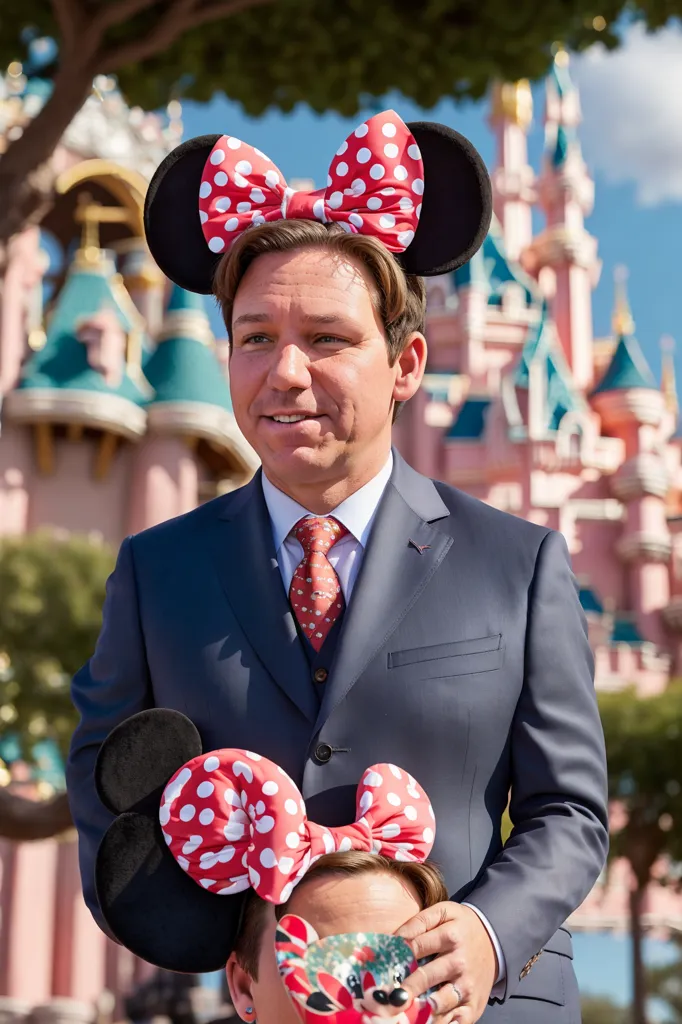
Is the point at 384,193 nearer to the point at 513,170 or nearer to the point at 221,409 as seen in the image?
the point at 221,409

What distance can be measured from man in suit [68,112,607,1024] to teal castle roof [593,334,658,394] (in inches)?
1324

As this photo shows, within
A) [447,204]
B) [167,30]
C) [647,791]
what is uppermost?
[167,30]

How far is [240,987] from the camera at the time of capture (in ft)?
6.90

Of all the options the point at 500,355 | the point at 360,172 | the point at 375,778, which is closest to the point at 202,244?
the point at 360,172

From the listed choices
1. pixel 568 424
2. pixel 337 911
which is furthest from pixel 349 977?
pixel 568 424

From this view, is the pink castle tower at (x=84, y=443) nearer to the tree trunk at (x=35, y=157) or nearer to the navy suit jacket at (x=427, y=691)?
the tree trunk at (x=35, y=157)

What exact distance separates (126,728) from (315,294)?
31.5 inches

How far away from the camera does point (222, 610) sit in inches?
90.4

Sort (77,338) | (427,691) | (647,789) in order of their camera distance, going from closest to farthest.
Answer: (427,691)
(647,789)
(77,338)

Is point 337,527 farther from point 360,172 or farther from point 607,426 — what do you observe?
point 607,426

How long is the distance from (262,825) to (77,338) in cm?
2114

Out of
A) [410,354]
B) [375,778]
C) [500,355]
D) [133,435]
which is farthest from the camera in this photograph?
[500,355]

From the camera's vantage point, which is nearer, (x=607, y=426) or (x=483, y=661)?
(x=483, y=661)

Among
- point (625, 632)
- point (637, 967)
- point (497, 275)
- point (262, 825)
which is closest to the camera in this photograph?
point (262, 825)
